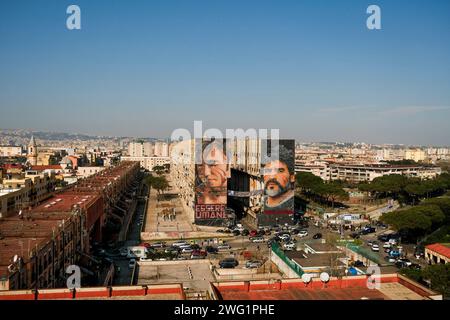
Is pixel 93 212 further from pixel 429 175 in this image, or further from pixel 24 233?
pixel 429 175

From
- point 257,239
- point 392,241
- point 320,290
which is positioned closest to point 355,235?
point 392,241

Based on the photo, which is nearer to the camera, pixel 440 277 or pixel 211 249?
pixel 440 277

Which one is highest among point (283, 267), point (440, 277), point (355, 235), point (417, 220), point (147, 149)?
point (147, 149)

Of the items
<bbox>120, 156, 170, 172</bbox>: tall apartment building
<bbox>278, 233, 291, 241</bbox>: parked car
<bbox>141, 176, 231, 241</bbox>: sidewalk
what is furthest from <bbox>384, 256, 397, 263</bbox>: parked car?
<bbox>120, 156, 170, 172</bbox>: tall apartment building

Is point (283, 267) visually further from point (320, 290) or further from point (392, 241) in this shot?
point (392, 241)

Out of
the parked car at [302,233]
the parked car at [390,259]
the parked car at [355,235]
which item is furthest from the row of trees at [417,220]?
the parked car at [302,233]

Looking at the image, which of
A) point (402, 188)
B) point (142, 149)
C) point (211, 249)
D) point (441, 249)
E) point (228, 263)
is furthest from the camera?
point (142, 149)

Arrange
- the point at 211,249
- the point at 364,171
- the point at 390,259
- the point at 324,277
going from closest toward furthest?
1. the point at 324,277
2. the point at 390,259
3. the point at 211,249
4. the point at 364,171
